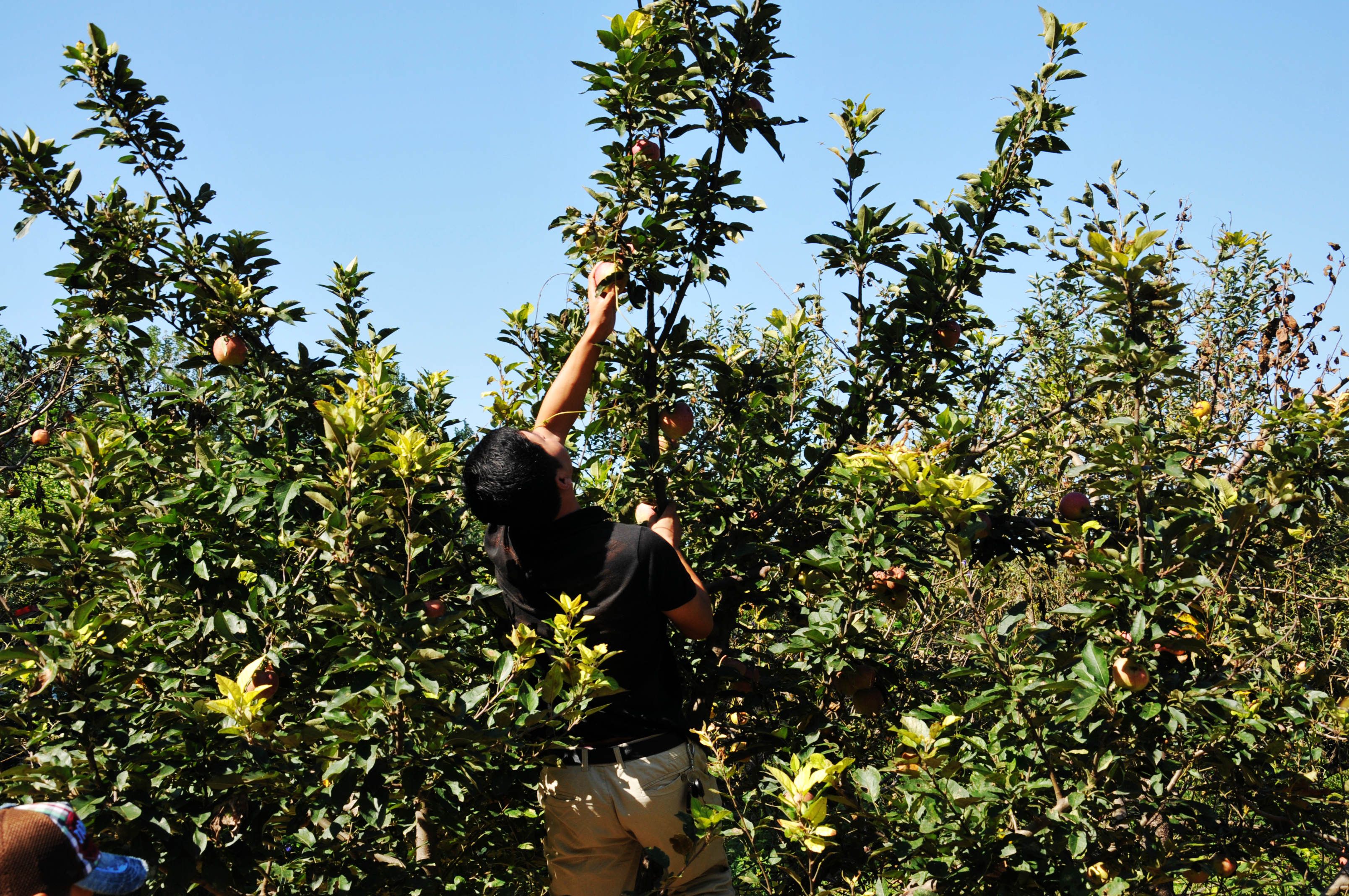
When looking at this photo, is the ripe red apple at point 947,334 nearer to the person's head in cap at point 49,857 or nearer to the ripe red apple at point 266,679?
the ripe red apple at point 266,679

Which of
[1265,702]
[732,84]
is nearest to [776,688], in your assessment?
[1265,702]

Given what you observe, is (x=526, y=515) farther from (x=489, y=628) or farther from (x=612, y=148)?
(x=612, y=148)

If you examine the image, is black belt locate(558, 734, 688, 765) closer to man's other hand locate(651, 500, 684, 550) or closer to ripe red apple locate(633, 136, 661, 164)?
man's other hand locate(651, 500, 684, 550)

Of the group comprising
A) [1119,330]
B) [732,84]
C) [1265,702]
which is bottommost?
[1265,702]

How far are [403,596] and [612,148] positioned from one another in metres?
1.43

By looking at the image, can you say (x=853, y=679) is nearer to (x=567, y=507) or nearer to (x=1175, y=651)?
(x=1175, y=651)

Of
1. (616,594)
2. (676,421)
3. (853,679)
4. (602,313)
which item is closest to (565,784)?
(616,594)

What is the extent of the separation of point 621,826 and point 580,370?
3.90 ft

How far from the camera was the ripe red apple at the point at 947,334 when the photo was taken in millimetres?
2838

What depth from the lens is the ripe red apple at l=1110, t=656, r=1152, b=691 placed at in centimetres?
210

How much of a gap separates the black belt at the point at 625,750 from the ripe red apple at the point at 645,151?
5.15 feet

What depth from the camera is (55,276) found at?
2746 millimetres

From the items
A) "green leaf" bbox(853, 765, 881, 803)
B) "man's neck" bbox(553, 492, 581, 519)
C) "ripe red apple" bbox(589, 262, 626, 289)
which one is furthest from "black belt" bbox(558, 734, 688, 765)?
"ripe red apple" bbox(589, 262, 626, 289)

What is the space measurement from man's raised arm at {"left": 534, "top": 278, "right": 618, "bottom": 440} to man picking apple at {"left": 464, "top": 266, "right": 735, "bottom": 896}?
23 centimetres
